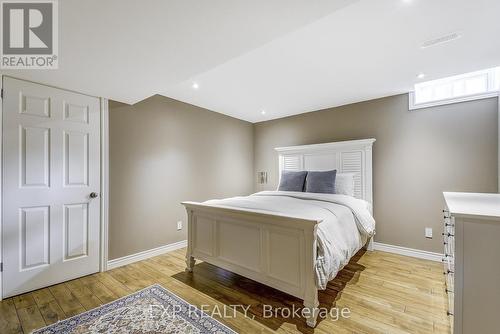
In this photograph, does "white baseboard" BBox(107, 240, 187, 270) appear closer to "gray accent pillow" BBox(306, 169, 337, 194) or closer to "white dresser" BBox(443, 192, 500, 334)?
"gray accent pillow" BBox(306, 169, 337, 194)

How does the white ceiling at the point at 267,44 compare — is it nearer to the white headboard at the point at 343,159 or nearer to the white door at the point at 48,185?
the white door at the point at 48,185

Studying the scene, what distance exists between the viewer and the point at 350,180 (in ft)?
10.8

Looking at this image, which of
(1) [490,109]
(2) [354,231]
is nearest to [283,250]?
(2) [354,231]

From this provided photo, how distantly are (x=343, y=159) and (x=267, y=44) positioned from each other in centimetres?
226

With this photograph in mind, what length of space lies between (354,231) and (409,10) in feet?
6.46

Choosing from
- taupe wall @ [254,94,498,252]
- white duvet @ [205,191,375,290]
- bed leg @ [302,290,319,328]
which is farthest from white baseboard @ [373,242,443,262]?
bed leg @ [302,290,319,328]

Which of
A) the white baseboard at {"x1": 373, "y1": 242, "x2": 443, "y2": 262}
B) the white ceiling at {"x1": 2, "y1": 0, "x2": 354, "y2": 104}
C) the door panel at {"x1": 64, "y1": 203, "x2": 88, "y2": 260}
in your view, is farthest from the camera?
the white baseboard at {"x1": 373, "y1": 242, "x2": 443, "y2": 262}

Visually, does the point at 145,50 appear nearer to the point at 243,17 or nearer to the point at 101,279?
the point at 243,17

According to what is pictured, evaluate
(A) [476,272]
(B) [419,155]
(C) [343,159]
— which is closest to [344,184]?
(C) [343,159]

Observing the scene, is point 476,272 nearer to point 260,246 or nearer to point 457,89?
point 260,246

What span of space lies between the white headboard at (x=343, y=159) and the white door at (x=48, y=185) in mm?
3044

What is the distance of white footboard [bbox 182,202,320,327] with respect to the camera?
68.8 inches

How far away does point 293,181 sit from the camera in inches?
139

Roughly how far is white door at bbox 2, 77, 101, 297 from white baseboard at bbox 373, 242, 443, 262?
150 inches
